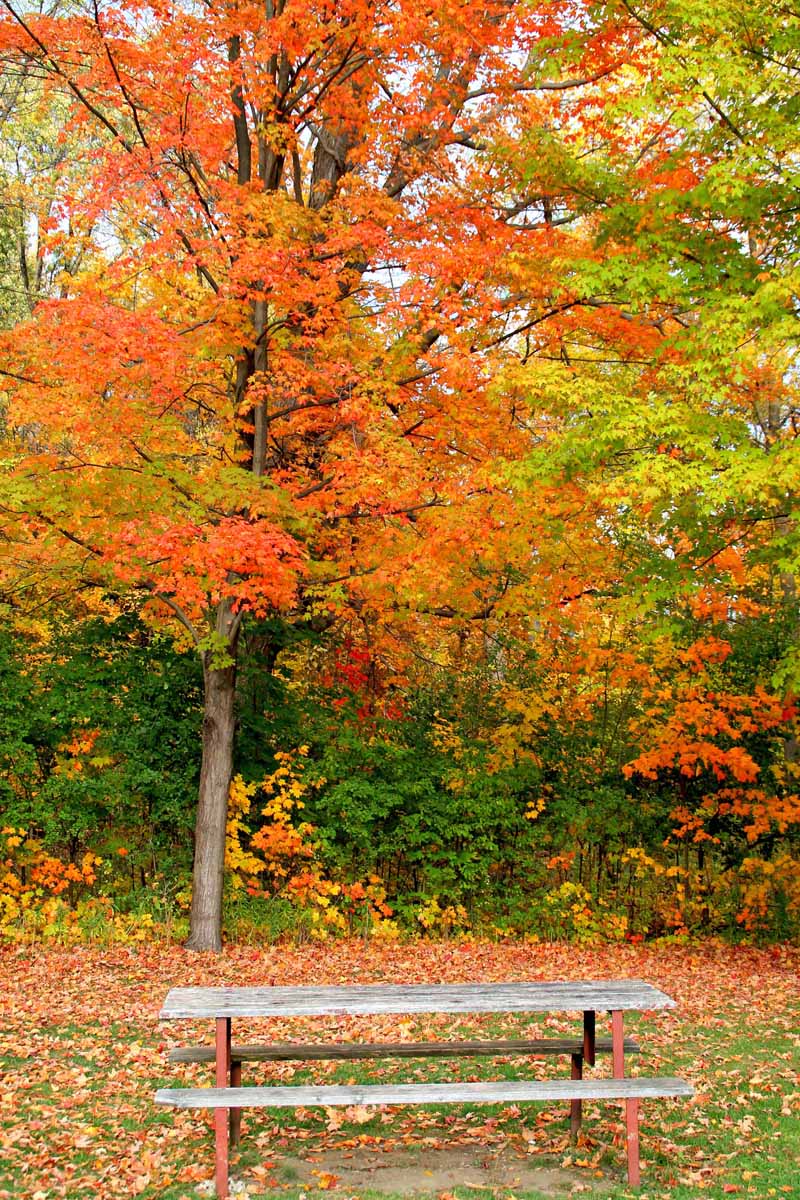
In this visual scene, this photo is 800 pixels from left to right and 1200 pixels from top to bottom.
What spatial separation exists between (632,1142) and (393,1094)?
120 cm

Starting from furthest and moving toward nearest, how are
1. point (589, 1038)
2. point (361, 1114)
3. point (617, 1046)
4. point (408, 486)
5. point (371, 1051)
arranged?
point (408, 486) < point (361, 1114) < point (589, 1038) < point (371, 1051) < point (617, 1046)

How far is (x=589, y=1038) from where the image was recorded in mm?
5391

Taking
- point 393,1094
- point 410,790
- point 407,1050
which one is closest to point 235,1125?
point 407,1050

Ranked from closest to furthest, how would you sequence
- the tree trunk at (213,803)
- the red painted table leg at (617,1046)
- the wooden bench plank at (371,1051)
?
the red painted table leg at (617,1046) < the wooden bench plank at (371,1051) < the tree trunk at (213,803)

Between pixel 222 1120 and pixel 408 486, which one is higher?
pixel 408 486

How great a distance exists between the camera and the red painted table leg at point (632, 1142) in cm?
475

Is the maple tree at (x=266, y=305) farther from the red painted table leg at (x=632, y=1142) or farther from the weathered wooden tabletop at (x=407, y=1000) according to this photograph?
the red painted table leg at (x=632, y=1142)

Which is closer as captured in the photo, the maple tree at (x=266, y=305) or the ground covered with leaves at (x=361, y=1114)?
the ground covered with leaves at (x=361, y=1114)

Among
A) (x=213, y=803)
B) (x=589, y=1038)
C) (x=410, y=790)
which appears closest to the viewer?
(x=589, y=1038)

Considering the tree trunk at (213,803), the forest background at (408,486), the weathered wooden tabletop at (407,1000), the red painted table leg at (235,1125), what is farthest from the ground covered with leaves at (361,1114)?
the forest background at (408,486)

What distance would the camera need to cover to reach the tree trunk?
1101 cm

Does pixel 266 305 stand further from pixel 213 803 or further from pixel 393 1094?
pixel 393 1094

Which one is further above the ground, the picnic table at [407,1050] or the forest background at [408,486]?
the forest background at [408,486]

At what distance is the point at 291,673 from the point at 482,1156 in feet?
29.3
